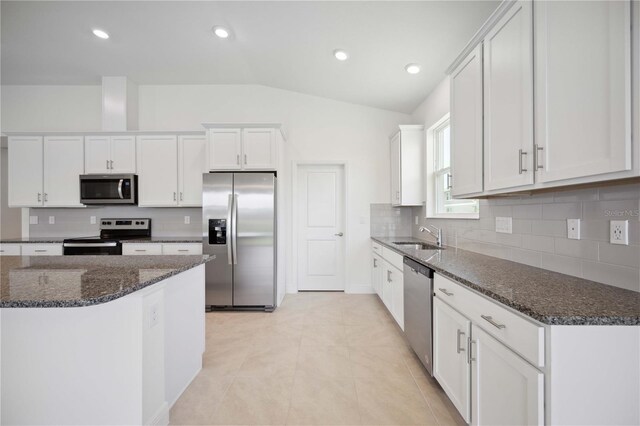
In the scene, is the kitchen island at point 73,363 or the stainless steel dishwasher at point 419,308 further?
the stainless steel dishwasher at point 419,308

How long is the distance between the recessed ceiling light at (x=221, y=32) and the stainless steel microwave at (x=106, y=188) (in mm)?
2221

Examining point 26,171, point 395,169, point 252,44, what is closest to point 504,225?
point 395,169

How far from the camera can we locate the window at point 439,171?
3.11m

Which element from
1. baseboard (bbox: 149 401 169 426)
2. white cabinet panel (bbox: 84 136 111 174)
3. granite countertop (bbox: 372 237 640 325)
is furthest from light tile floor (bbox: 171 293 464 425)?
white cabinet panel (bbox: 84 136 111 174)

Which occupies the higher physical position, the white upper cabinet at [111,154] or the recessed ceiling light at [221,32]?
the recessed ceiling light at [221,32]

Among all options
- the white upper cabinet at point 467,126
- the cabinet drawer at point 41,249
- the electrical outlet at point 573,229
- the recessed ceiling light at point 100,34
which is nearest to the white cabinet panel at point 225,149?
the recessed ceiling light at point 100,34

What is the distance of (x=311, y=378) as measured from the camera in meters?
2.02

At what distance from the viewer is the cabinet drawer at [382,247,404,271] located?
2.60m

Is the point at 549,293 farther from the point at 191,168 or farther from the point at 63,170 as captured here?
the point at 63,170

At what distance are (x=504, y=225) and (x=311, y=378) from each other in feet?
6.04

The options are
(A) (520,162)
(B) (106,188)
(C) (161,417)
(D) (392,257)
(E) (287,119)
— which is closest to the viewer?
(A) (520,162)

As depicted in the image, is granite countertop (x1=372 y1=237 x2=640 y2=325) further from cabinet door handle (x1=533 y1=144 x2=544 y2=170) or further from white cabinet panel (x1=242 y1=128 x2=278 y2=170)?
white cabinet panel (x1=242 y1=128 x2=278 y2=170)

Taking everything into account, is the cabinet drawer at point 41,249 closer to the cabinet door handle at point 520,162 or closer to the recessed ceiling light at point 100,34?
the recessed ceiling light at point 100,34

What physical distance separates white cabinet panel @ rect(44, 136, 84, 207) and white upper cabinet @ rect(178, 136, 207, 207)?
140cm
